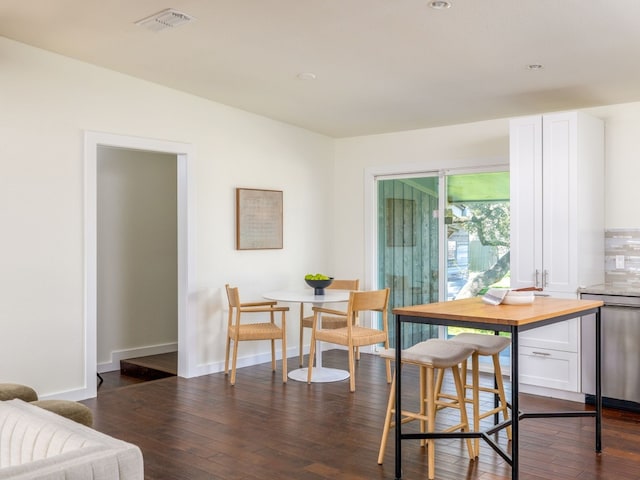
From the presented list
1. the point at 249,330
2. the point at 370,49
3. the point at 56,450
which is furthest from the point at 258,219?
the point at 56,450

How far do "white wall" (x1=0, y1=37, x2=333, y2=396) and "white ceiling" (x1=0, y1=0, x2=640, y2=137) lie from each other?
0.67ft

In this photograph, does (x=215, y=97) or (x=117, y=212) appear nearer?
Result: (x=215, y=97)

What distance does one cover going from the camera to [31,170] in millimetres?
4707

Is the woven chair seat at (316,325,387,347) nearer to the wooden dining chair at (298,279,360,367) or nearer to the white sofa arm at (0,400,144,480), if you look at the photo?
the wooden dining chair at (298,279,360,367)

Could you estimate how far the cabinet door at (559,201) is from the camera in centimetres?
498

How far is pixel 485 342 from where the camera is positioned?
149 inches

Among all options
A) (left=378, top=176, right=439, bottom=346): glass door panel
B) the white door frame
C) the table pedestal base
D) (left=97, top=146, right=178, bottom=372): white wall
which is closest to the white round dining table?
the table pedestal base

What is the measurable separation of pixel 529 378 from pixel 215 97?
3.76 metres

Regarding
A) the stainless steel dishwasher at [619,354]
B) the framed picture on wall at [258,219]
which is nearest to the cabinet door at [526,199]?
the stainless steel dishwasher at [619,354]

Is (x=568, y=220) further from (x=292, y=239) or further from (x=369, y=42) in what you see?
(x=292, y=239)

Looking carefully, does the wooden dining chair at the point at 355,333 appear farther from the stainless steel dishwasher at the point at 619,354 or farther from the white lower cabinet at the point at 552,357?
the stainless steel dishwasher at the point at 619,354

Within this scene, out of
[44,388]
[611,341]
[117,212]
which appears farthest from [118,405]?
[611,341]

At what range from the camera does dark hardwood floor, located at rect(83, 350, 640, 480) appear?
3.47 meters

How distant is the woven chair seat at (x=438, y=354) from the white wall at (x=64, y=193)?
107 inches
